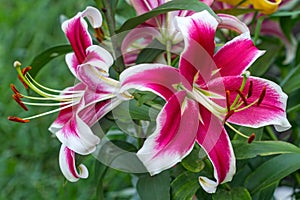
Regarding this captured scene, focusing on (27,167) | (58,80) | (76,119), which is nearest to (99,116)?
(76,119)

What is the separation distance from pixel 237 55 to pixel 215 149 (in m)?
0.09

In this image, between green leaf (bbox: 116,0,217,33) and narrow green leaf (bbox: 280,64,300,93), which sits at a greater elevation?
green leaf (bbox: 116,0,217,33)

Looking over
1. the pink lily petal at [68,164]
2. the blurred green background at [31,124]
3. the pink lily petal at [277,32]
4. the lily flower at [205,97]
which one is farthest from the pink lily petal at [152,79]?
the blurred green background at [31,124]

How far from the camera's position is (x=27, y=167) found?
151 cm

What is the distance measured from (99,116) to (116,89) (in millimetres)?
39

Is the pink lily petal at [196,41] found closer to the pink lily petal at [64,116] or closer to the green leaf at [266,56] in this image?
the pink lily petal at [64,116]

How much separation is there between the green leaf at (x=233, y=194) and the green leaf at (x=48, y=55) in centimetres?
25

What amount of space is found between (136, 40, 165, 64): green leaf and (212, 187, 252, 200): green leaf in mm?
165

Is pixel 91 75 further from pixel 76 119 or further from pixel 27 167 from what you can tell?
pixel 27 167

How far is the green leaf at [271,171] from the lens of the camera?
0.67 m

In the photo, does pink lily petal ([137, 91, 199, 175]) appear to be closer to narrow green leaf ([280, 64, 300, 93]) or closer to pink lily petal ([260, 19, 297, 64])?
narrow green leaf ([280, 64, 300, 93])

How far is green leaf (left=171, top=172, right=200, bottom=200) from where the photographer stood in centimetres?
64

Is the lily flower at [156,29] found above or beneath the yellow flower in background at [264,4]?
above

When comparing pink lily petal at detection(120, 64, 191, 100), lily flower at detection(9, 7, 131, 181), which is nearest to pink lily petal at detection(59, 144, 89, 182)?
lily flower at detection(9, 7, 131, 181)
